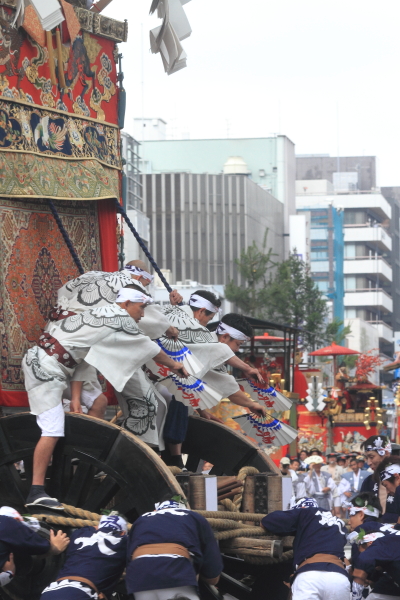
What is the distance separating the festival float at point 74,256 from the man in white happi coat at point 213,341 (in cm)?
37

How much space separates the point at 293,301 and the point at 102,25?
35.0 m

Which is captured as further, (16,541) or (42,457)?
(42,457)

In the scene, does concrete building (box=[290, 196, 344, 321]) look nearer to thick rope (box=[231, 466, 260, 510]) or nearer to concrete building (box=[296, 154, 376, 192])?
concrete building (box=[296, 154, 376, 192])

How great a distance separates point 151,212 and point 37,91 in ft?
197

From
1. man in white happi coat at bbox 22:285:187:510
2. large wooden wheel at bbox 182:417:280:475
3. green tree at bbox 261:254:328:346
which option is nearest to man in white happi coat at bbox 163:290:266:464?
large wooden wheel at bbox 182:417:280:475

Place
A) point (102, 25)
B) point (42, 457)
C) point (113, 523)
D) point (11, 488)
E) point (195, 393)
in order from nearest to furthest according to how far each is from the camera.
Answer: point (113, 523)
point (42, 457)
point (11, 488)
point (195, 393)
point (102, 25)

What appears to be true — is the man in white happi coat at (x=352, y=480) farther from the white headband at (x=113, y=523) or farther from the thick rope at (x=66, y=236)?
the white headband at (x=113, y=523)

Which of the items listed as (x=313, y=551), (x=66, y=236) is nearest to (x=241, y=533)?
(x=313, y=551)

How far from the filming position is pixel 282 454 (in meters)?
23.7

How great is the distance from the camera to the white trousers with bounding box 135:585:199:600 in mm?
5980

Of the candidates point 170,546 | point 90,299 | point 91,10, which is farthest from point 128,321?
point 91,10

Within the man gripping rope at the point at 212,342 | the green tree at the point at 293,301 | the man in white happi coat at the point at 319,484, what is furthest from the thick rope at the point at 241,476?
the green tree at the point at 293,301

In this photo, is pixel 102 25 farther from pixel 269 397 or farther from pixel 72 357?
pixel 269 397

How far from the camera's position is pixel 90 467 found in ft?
22.6
